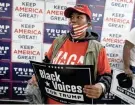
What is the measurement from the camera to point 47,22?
2.54 meters

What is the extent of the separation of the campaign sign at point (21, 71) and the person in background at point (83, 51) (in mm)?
1142

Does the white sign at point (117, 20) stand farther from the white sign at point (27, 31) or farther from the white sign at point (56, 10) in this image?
the white sign at point (27, 31)

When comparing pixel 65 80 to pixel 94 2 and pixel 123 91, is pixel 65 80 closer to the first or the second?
pixel 123 91

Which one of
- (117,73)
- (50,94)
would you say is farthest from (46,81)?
(117,73)

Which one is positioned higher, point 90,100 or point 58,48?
point 58,48

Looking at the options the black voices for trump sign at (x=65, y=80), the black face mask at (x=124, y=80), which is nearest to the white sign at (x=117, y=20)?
the black face mask at (x=124, y=80)

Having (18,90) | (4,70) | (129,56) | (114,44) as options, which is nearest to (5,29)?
(4,70)

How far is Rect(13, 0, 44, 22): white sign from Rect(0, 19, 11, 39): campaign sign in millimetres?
97

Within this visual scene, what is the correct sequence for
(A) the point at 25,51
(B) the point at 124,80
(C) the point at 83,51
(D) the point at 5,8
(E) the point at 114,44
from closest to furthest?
(C) the point at 83,51 → (B) the point at 124,80 → (D) the point at 5,8 → (A) the point at 25,51 → (E) the point at 114,44

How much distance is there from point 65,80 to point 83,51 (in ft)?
0.86

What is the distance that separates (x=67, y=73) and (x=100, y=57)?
0.26 meters

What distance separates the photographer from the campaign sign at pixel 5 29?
2494mm

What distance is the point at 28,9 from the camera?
248 cm

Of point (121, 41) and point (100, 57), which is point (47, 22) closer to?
point (121, 41)
